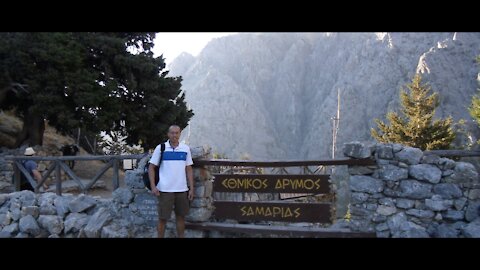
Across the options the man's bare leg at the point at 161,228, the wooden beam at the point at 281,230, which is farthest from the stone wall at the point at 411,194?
the man's bare leg at the point at 161,228

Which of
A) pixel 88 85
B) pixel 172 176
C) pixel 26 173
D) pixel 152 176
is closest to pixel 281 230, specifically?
pixel 172 176

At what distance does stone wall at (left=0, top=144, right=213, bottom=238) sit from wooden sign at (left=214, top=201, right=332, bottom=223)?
0.34 meters

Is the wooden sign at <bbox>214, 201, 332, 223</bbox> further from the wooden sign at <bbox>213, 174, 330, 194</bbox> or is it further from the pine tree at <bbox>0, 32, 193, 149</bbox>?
the pine tree at <bbox>0, 32, 193, 149</bbox>

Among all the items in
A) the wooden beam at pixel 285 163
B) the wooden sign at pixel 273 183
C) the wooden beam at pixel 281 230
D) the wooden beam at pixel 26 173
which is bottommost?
the wooden beam at pixel 281 230

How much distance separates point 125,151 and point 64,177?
30.5 feet

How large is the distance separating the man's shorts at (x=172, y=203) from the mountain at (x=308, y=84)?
4341 cm

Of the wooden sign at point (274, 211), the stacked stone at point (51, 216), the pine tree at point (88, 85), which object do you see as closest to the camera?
the wooden sign at point (274, 211)

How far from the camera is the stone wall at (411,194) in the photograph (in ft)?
18.1

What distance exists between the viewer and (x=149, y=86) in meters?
16.7

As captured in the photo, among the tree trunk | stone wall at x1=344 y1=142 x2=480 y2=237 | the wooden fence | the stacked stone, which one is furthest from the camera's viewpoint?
the tree trunk

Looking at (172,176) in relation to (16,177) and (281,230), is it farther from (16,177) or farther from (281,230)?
(16,177)

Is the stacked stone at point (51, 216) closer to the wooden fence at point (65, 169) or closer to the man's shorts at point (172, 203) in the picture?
the wooden fence at point (65, 169)

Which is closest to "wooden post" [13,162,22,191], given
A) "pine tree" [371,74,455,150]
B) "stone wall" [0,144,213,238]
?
"stone wall" [0,144,213,238]

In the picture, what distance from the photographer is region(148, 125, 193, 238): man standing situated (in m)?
5.60
